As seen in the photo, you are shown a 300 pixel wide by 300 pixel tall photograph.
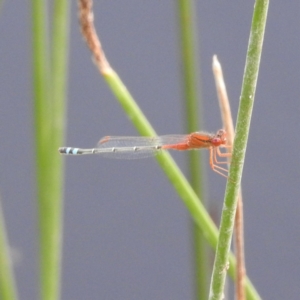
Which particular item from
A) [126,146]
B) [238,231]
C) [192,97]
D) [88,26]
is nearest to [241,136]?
[238,231]

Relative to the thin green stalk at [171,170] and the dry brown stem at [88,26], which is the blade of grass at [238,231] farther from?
the dry brown stem at [88,26]

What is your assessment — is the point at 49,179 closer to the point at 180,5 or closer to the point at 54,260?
the point at 54,260

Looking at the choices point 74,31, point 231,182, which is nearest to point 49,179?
point 231,182

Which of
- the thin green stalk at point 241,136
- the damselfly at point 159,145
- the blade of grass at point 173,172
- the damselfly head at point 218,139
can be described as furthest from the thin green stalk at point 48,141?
the thin green stalk at point 241,136

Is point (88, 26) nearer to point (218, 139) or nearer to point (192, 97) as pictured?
point (192, 97)

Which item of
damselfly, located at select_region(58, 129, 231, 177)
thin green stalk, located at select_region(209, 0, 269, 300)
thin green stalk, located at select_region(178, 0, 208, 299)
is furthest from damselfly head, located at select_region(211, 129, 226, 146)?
thin green stalk, located at select_region(209, 0, 269, 300)

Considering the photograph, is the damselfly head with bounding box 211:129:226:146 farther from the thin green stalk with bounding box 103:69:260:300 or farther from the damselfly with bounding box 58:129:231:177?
the thin green stalk with bounding box 103:69:260:300

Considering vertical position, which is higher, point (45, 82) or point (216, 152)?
point (45, 82)
